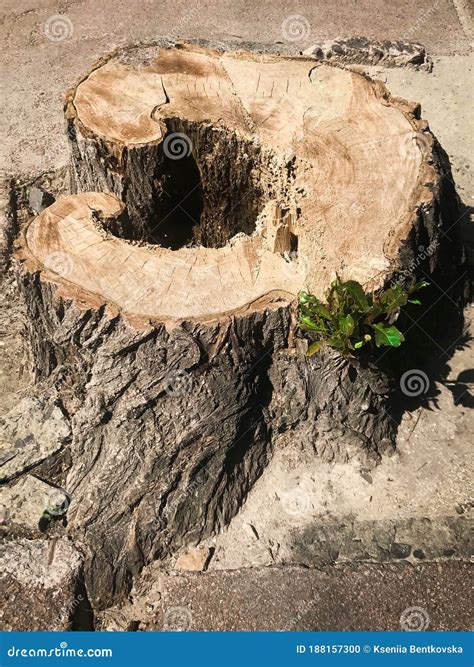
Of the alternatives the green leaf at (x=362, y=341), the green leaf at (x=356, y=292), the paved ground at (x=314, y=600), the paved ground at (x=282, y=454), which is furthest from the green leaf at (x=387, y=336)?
the paved ground at (x=314, y=600)

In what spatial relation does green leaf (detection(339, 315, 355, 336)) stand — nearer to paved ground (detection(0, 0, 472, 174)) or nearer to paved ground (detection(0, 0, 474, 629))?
paved ground (detection(0, 0, 474, 629))

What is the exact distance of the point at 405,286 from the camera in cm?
429

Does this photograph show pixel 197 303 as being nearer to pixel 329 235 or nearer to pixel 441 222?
pixel 329 235

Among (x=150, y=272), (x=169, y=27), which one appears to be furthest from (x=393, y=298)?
(x=169, y=27)

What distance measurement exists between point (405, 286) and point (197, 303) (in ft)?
4.31

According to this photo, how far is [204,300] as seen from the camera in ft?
12.9

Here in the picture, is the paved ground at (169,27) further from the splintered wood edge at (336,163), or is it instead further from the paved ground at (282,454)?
the splintered wood edge at (336,163)

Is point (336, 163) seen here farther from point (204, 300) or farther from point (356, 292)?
point (204, 300)

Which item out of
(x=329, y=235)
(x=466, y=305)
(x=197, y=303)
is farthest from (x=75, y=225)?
(x=466, y=305)

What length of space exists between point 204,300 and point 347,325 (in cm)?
81

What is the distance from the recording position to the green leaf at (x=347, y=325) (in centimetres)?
385

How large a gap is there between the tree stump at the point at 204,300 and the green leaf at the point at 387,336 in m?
0.27

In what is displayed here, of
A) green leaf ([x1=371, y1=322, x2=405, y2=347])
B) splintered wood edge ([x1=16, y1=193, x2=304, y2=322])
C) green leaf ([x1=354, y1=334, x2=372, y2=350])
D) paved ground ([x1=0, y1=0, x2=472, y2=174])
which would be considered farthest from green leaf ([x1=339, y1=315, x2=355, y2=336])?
paved ground ([x1=0, y1=0, x2=472, y2=174])

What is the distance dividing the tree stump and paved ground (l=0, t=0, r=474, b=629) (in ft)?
0.75
